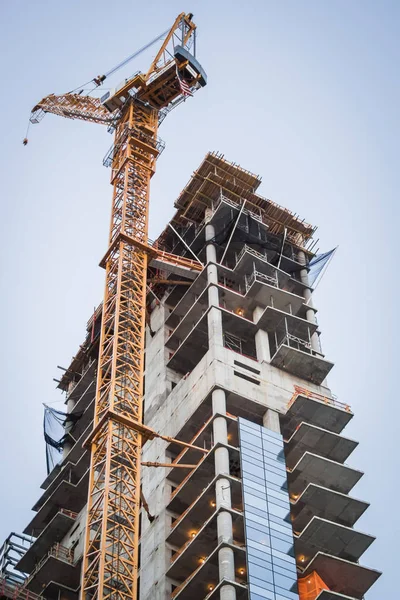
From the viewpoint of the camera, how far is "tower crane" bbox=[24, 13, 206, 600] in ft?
265

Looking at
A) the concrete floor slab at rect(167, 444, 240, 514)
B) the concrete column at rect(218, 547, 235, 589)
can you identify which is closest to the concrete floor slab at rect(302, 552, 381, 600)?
the concrete column at rect(218, 547, 235, 589)

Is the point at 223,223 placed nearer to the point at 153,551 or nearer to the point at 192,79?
the point at 192,79

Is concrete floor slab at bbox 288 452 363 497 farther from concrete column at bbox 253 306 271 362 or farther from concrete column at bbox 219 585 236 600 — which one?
concrete column at bbox 219 585 236 600

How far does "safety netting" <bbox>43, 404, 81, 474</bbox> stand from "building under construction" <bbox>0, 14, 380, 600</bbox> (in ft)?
0.67

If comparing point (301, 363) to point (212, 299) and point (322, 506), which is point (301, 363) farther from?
point (322, 506)

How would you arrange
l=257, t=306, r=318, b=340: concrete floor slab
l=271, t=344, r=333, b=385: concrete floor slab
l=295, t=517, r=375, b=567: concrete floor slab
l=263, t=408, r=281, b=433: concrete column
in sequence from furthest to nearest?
l=257, t=306, r=318, b=340: concrete floor slab
l=271, t=344, r=333, b=385: concrete floor slab
l=263, t=408, r=281, b=433: concrete column
l=295, t=517, r=375, b=567: concrete floor slab

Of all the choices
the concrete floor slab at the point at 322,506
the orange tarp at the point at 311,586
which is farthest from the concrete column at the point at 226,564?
the concrete floor slab at the point at 322,506

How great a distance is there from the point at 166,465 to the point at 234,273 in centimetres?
2425

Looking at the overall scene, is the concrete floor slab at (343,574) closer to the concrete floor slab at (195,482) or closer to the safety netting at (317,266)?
the concrete floor slab at (195,482)

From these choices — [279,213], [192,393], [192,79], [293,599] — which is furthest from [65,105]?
[293,599]

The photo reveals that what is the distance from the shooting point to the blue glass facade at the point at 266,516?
77.4 metres

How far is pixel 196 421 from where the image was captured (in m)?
91.9

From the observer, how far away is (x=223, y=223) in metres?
110

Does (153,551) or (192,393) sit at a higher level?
(192,393)
